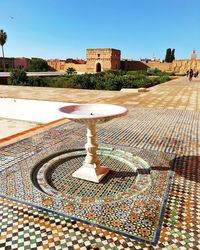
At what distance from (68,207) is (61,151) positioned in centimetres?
107

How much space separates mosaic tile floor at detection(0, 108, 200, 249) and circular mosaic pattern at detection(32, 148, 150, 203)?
0.06 metres

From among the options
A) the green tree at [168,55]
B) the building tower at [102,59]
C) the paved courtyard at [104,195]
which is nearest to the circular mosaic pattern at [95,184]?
the paved courtyard at [104,195]

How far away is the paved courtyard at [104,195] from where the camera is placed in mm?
1276

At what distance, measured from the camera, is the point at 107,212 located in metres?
1.50

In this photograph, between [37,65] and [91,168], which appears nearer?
[91,168]

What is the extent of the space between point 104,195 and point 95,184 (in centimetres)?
20

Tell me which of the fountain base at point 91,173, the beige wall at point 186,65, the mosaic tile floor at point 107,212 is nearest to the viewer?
the mosaic tile floor at point 107,212

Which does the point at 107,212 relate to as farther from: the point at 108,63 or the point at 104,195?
the point at 108,63

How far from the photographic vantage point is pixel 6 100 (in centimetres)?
617

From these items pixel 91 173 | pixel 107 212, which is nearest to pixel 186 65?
pixel 91 173

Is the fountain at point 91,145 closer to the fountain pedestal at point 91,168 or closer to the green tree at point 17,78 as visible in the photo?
the fountain pedestal at point 91,168

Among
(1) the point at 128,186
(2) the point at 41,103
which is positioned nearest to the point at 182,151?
(1) the point at 128,186

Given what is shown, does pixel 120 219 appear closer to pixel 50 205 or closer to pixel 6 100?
pixel 50 205

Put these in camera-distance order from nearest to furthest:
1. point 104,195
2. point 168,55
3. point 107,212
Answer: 1. point 107,212
2. point 104,195
3. point 168,55
